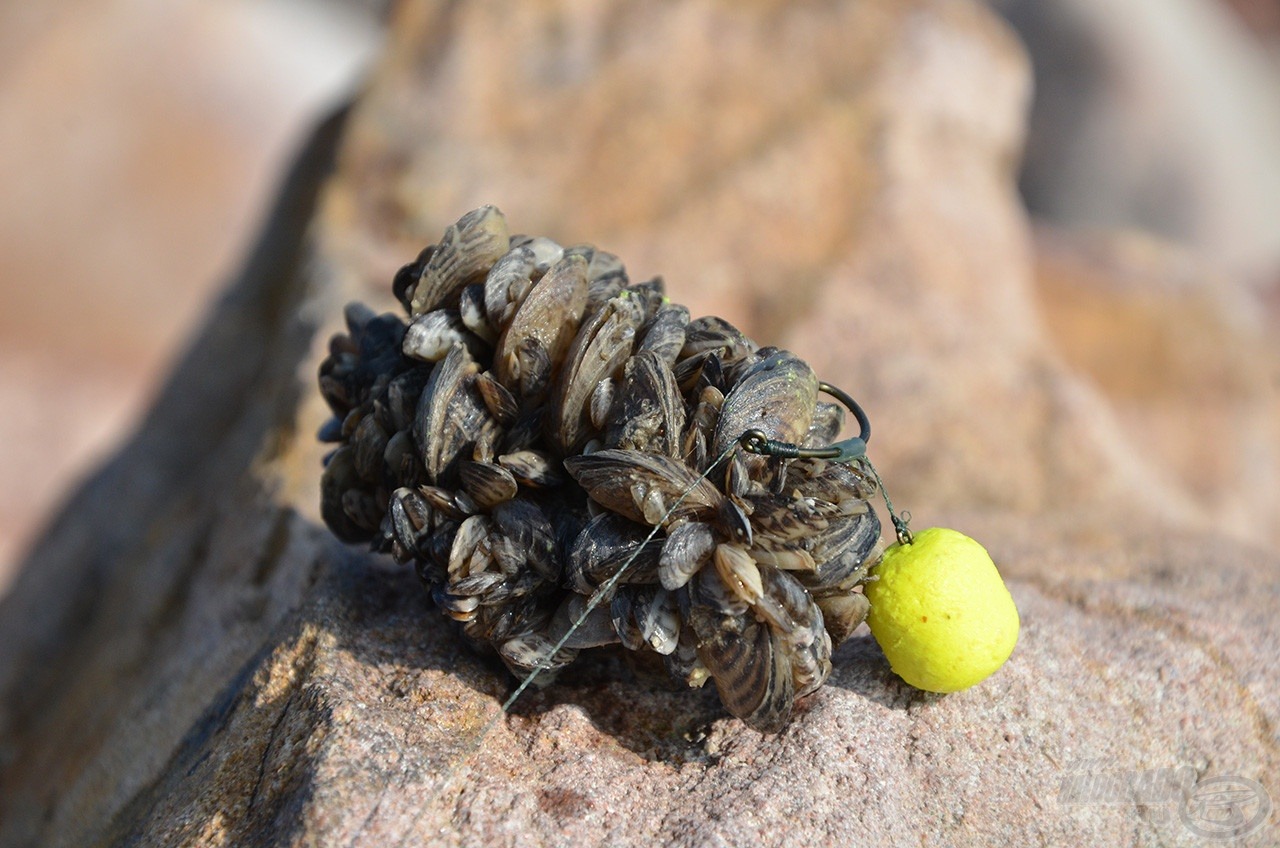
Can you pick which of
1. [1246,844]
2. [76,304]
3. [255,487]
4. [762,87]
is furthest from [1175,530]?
[76,304]

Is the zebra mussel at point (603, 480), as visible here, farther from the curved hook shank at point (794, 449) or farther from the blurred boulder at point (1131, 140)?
the blurred boulder at point (1131, 140)

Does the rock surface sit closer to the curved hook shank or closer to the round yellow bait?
the round yellow bait

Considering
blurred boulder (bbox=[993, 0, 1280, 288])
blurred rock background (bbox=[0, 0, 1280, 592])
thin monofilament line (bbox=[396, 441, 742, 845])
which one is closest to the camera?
thin monofilament line (bbox=[396, 441, 742, 845])

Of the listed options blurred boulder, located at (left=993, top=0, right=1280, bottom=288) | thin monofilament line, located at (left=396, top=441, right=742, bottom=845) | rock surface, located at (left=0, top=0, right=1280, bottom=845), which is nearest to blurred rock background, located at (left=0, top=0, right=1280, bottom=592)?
blurred boulder, located at (left=993, top=0, right=1280, bottom=288)

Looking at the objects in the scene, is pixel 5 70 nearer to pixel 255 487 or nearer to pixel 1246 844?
pixel 255 487

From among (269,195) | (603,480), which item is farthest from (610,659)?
(269,195)

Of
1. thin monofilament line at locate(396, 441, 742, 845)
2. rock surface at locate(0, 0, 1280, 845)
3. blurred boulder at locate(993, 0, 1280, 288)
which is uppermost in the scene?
thin monofilament line at locate(396, 441, 742, 845)
